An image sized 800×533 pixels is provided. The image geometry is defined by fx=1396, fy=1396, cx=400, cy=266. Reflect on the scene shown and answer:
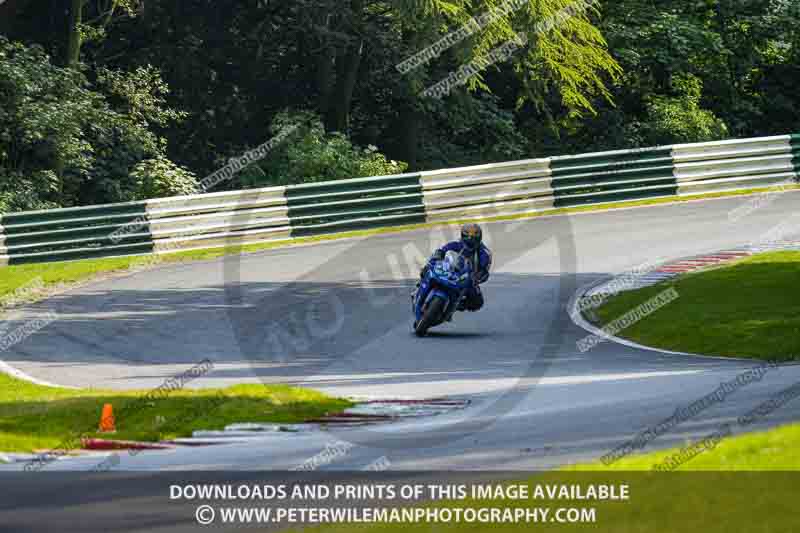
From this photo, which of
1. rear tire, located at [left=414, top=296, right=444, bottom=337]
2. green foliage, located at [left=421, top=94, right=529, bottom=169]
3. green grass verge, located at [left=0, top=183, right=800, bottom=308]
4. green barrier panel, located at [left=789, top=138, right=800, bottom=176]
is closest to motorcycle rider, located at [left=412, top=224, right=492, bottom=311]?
rear tire, located at [left=414, top=296, right=444, bottom=337]

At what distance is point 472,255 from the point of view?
1855cm

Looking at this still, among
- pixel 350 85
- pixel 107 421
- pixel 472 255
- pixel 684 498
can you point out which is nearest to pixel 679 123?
pixel 350 85

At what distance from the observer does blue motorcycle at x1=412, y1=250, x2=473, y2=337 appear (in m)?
18.2

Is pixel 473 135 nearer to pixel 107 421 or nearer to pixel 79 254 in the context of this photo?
pixel 79 254

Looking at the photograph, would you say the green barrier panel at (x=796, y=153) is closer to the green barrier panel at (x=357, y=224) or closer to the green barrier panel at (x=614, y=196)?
the green barrier panel at (x=614, y=196)

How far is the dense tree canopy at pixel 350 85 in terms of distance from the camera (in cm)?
3244

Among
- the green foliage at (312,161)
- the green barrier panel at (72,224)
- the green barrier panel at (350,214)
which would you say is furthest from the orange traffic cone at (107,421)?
the green foliage at (312,161)

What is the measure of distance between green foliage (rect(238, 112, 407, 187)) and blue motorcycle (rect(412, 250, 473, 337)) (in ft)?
45.6

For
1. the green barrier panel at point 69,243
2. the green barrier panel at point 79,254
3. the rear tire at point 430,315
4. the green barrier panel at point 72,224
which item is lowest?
the rear tire at point 430,315

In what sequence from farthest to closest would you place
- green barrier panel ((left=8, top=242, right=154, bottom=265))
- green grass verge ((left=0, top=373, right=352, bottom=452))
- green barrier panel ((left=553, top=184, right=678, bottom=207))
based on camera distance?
green barrier panel ((left=553, top=184, right=678, bottom=207)) → green barrier panel ((left=8, top=242, right=154, bottom=265)) → green grass verge ((left=0, top=373, right=352, bottom=452))

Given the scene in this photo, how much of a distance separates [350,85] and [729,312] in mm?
20134

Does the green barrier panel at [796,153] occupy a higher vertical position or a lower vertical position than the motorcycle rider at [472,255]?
higher

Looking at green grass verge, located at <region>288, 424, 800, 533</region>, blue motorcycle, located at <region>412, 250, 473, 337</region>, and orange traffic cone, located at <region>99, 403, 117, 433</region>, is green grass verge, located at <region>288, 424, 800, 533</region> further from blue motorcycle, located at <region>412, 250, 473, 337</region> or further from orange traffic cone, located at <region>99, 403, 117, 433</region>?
blue motorcycle, located at <region>412, 250, 473, 337</region>

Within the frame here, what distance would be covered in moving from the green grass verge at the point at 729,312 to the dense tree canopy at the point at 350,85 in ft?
41.9
